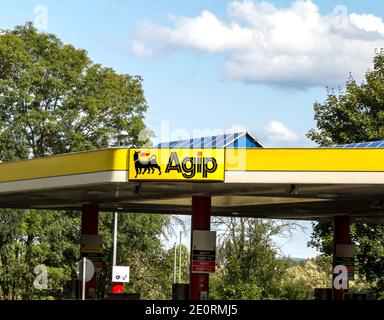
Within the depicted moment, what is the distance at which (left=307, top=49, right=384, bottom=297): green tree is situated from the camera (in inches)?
1970

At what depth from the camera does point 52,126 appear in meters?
55.7

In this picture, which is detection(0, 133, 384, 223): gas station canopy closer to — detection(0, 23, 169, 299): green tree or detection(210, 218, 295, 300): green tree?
detection(0, 23, 169, 299): green tree

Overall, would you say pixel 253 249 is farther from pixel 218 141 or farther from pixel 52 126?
pixel 218 141

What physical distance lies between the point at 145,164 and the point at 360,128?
25742 mm

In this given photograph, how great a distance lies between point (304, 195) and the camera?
31562 mm

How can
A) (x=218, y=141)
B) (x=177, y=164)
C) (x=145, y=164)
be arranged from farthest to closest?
1. (x=218, y=141)
2. (x=145, y=164)
3. (x=177, y=164)

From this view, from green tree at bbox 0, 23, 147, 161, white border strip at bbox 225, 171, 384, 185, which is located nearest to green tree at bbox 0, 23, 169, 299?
green tree at bbox 0, 23, 147, 161

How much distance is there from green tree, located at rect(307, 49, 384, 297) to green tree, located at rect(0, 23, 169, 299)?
11.4 meters

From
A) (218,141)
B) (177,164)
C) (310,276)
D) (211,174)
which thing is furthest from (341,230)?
(310,276)

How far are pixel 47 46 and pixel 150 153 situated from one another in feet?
104

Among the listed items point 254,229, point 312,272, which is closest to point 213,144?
point 254,229

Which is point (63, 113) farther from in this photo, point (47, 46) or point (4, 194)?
point (4, 194)

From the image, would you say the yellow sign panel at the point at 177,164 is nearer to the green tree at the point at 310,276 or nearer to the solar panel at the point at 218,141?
the solar panel at the point at 218,141
